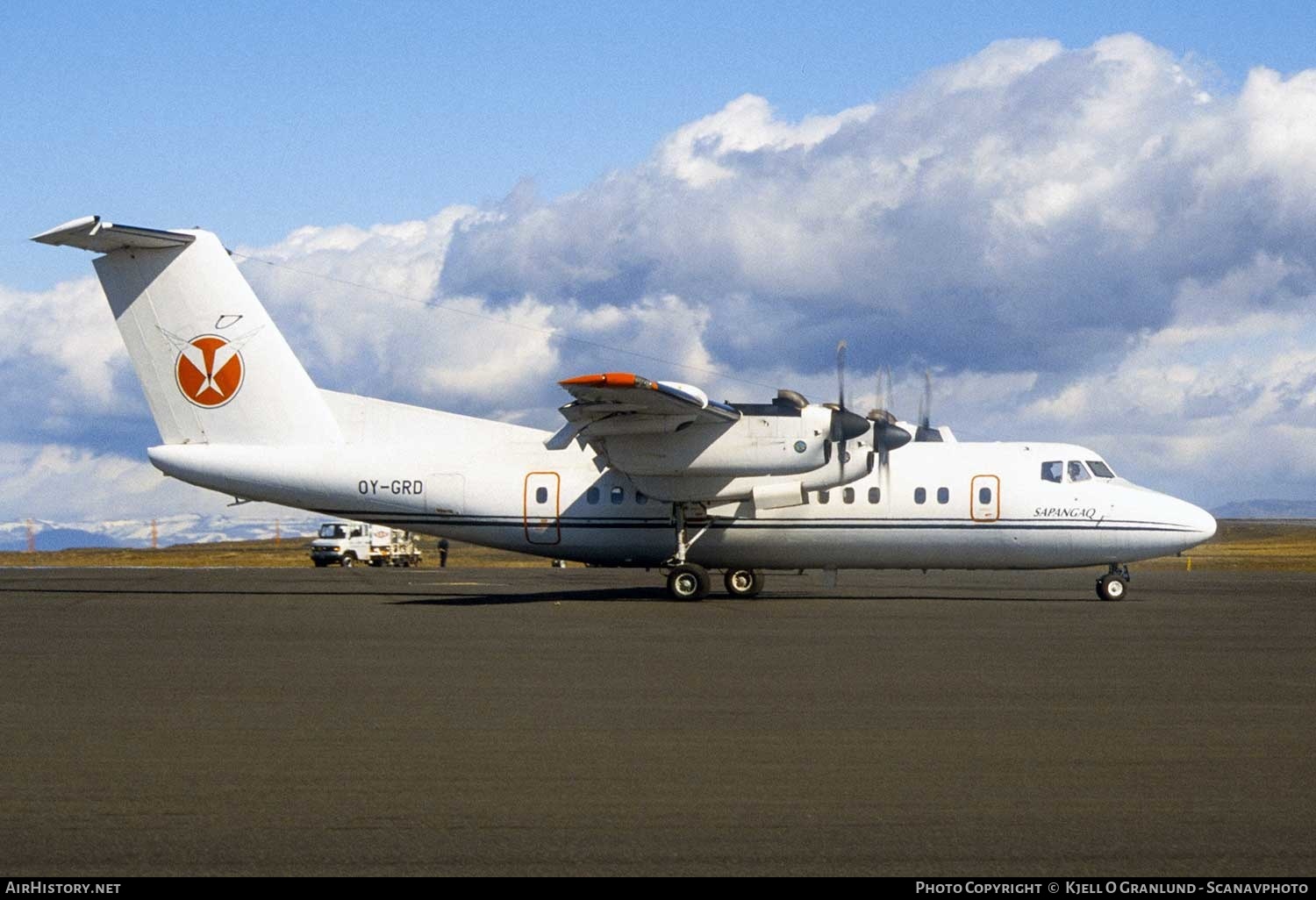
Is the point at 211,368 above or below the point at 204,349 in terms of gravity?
below

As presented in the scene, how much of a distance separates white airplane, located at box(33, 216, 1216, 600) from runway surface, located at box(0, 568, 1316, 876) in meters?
6.53

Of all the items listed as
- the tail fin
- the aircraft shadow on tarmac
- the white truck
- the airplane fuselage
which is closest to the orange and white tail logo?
the tail fin

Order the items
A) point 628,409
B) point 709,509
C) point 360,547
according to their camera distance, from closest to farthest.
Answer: point 628,409
point 709,509
point 360,547

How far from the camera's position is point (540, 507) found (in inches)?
984

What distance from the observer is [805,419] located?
23641 mm

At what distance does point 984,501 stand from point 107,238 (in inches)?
653

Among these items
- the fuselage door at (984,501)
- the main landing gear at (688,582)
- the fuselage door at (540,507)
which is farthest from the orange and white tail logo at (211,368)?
the fuselage door at (984,501)

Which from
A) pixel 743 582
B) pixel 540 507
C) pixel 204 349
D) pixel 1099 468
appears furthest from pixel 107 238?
pixel 1099 468

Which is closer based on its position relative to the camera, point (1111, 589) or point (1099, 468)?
point (1111, 589)

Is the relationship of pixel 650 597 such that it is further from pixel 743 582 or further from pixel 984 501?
pixel 984 501

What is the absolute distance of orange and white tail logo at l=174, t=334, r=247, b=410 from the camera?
24609 mm
